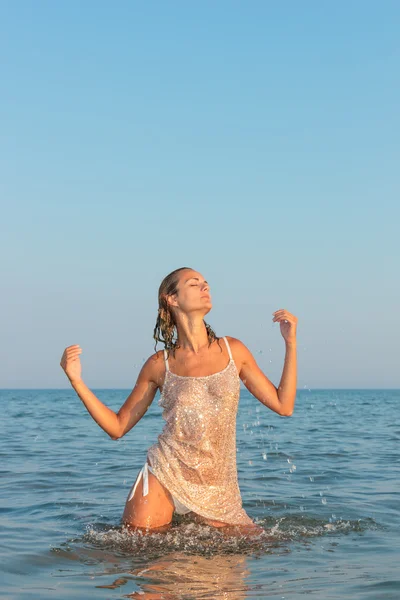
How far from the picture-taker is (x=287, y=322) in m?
6.41

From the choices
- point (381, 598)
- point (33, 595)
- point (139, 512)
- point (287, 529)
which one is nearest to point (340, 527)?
point (287, 529)

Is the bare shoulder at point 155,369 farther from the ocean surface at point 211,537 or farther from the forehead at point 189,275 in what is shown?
the ocean surface at point 211,537

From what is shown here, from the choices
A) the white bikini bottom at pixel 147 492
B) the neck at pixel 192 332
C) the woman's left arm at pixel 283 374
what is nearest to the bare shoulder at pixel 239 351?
the woman's left arm at pixel 283 374

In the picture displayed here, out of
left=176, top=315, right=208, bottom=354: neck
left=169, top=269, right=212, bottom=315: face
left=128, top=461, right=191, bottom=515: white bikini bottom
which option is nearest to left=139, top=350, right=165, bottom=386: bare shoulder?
left=176, top=315, right=208, bottom=354: neck

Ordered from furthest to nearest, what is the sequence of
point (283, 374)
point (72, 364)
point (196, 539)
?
point (283, 374), point (72, 364), point (196, 539)

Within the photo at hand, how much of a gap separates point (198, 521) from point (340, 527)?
4.88ft

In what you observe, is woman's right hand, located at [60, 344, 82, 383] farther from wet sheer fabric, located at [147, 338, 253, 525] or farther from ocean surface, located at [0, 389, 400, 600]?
ocean surface, located at [0, 389, 400, 600]

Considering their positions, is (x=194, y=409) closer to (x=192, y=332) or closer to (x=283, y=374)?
(x=192, y=332)

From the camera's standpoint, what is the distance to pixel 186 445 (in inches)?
253

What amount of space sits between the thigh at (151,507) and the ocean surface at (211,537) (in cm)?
14

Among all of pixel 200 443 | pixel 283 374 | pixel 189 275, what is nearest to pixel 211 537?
pixel 200 443

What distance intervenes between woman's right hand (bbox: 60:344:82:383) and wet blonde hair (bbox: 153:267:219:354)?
74 cm

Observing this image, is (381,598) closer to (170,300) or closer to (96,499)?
(170,300)

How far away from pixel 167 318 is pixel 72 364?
0.90 m
